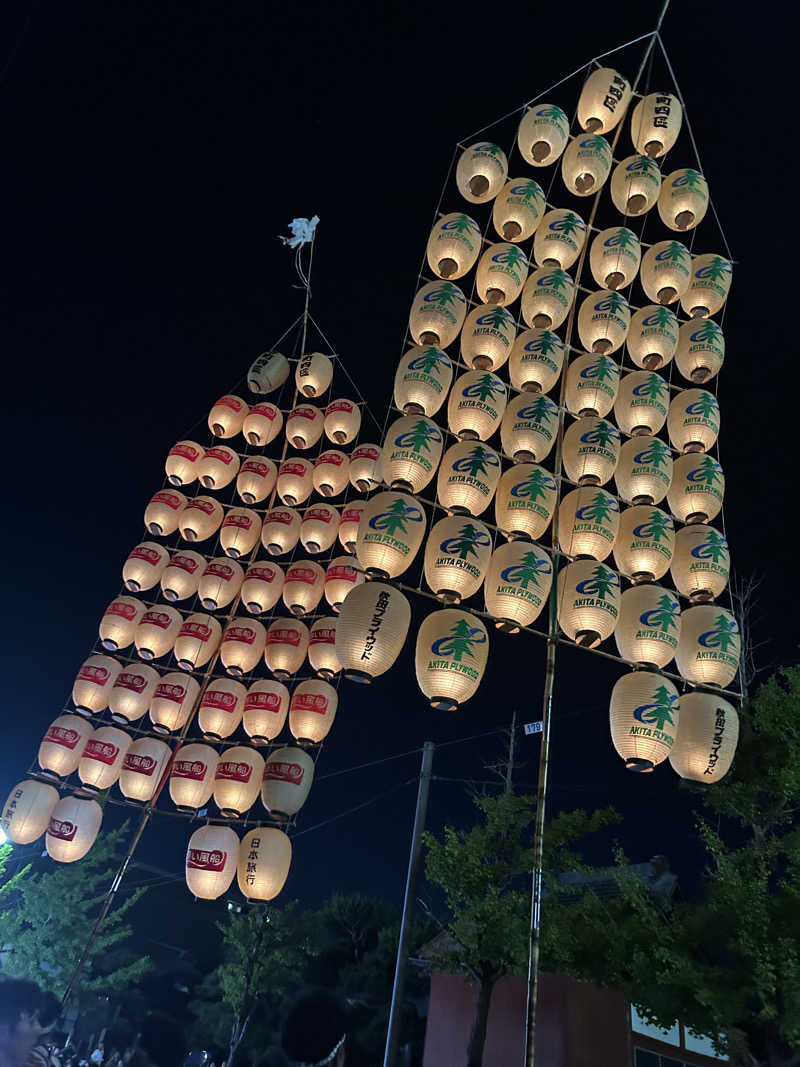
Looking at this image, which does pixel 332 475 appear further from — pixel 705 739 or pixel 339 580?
pixel 705 739

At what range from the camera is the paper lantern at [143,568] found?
45.5 feet

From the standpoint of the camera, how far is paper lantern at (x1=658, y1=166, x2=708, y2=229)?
11.6 meters

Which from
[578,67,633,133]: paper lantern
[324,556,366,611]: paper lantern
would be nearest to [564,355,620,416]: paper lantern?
[578,67,633,133]: paper lantern

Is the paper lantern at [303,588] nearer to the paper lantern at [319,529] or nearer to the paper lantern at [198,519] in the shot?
the paper lantern at [319,529]

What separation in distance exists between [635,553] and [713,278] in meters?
5.08

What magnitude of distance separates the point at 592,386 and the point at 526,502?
7.61ft

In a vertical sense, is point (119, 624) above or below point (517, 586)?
above

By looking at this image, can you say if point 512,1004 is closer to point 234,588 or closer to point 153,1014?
point 234,588

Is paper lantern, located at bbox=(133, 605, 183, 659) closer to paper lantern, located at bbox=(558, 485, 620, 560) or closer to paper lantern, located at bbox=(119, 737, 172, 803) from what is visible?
paper lantern, located at bbox=(119, 737, 172, 803)

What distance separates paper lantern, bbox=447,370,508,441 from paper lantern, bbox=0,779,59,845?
9.26m

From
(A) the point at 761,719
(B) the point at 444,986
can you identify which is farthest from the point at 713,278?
(B) the point at 444,986

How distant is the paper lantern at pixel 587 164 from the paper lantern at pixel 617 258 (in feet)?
3.00

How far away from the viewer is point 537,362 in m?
10.2

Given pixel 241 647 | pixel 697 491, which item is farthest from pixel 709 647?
pixel 241 647
